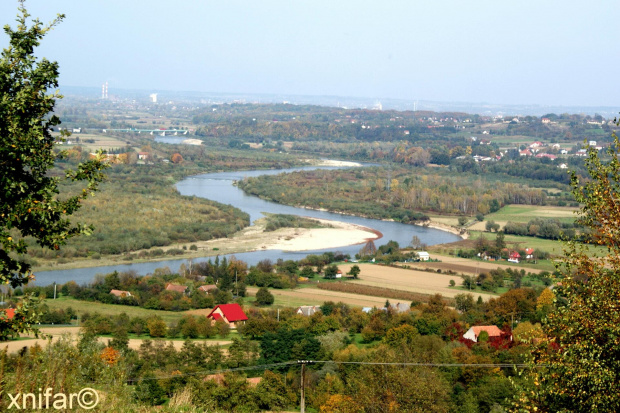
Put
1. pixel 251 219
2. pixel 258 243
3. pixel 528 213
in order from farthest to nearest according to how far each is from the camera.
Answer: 1. pixel 528 213
2. pixel 251 219
3. pixel 258 243

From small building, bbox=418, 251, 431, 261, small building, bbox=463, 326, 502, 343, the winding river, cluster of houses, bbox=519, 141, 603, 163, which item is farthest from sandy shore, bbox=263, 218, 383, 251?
cluster of houses, bbox=519, 141, 603, 163

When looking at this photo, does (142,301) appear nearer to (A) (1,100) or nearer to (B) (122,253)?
(B) (122,253)

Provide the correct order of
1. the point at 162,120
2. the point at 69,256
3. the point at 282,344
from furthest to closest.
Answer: the point at 162,120 < the point at 69,256 < the point at 282,344

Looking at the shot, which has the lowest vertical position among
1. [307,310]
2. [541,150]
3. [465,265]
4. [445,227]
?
[445,227]

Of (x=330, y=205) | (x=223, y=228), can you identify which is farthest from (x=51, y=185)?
(x=330, y=205)

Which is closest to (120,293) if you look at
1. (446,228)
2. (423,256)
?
(423,256)

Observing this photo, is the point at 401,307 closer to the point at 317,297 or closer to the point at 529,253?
the point at 317,297

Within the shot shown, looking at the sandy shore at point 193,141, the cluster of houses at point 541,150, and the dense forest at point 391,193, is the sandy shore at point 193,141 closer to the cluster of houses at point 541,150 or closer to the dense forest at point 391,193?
the dense forest at point 391,193
